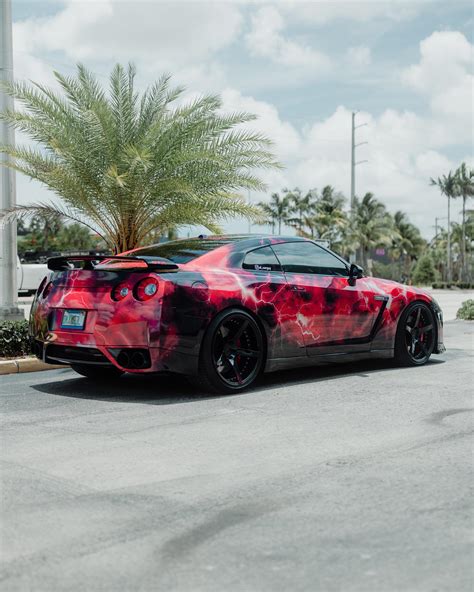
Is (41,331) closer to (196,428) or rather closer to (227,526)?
(196,428)

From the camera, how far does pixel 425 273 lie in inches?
3398

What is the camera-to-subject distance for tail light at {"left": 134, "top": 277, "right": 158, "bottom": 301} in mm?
6609

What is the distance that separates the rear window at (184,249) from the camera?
717 cm

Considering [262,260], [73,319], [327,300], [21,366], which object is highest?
[262,260]

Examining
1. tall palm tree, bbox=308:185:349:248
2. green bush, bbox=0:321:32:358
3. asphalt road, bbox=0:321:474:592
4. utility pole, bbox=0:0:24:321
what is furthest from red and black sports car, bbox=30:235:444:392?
tall palm tree, bbox=308:185:349:248

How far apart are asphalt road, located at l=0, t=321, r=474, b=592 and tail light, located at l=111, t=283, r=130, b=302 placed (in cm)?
87

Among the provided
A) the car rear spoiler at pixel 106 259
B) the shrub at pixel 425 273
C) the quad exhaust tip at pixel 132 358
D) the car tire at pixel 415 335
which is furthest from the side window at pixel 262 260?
the shrub at pixel 425 273

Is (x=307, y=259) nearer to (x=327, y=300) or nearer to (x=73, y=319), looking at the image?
(x=327, y=300)

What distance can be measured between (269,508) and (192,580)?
873 millimetres

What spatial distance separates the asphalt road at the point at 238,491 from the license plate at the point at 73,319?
0.62 m

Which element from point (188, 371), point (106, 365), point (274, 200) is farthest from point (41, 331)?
point (274, 200)

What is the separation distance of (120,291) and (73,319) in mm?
524

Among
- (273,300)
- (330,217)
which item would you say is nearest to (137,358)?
(273,300)

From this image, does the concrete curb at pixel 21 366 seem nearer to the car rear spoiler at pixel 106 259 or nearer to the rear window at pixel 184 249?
the car rear spoiler at pixel 106 259
